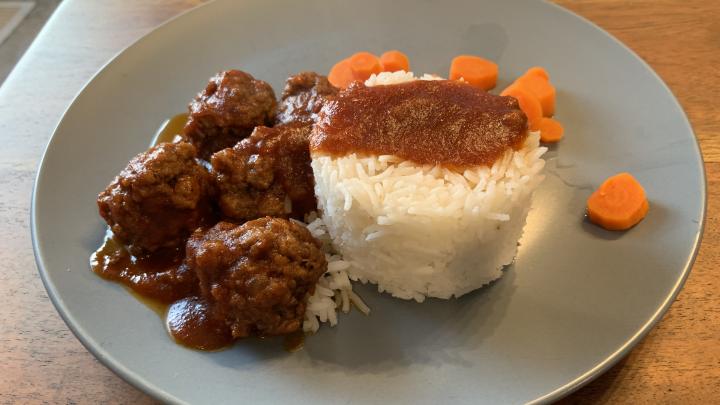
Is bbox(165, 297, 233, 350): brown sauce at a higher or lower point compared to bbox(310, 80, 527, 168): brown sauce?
lower

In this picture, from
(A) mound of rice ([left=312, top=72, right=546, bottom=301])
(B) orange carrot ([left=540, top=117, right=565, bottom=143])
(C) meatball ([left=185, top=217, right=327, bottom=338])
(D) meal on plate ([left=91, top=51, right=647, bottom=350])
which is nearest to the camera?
(C) meatball ([left=185, top=217, right=327, bottom=338])

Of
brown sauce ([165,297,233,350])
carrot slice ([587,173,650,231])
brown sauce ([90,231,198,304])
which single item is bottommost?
brown sauce ([165,297,233,350])

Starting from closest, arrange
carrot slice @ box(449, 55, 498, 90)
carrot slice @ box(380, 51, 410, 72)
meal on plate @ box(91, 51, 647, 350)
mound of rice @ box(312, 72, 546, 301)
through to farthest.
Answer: meal on plate @ box(91, 51, 647, 350)
mound of rice @ box(312, 72, 546, 301)
carrot slice @ box(449, 55, 498, 90)
carrot slice @ box(380, 51, 410, 72)

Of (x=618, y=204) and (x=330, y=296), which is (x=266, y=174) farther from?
(x=618, y=204)

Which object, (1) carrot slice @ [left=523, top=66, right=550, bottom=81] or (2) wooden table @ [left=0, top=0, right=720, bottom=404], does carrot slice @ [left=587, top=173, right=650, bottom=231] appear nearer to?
(2) wooden table @ [left=0, top=0, right=720, bottom=404]

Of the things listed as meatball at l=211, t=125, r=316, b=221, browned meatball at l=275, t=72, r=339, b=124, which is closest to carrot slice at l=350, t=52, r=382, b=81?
browned meatball at l=275, t=72, r=339, b=124

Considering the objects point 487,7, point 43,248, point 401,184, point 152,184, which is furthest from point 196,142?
point 487,7

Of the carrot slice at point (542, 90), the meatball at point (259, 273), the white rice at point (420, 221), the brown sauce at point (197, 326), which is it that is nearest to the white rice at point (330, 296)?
the white rice at point (420, 221)

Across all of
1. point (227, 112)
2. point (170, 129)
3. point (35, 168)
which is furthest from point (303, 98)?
point (35, 168)

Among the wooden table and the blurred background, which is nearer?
the wooden table
